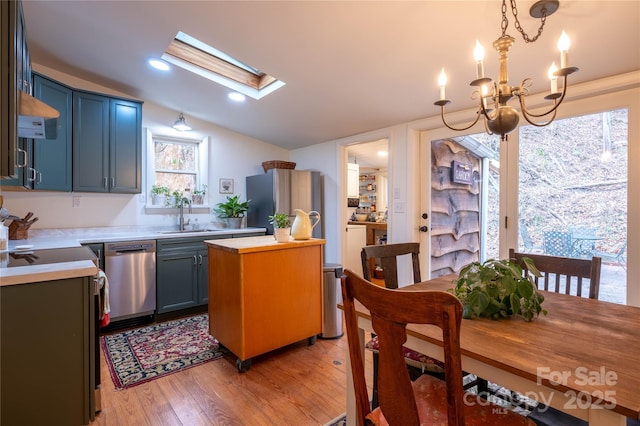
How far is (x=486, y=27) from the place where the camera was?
1860mm

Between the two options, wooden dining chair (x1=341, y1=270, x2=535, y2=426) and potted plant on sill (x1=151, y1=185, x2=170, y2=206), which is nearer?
wooden dining chair (x1=341, y1=270, x2=535, y2=426)

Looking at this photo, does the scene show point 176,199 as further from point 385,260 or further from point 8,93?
point 385,260

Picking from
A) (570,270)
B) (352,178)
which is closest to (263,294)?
(570,270)

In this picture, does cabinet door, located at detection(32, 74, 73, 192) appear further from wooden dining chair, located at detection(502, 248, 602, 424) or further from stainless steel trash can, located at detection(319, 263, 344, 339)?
wooden dining chair, located at detection(502, 248, 602, 424)

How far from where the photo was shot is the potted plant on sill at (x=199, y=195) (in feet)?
13.4

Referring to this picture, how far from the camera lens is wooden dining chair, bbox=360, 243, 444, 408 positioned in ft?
4.77

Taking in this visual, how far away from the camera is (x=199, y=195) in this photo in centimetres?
411

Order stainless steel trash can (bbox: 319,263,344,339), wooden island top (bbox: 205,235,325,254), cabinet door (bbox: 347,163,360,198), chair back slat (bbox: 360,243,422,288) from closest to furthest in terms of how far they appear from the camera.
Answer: chair back slat (bbox: 360,243,422,288) < wooden island top (bbox: 205,235,325,254) < stainless steel trash can (bbox: 319,263,344,339) < cabinet door (bbox: 347,163,360,198)

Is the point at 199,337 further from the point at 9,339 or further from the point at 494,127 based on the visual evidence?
the point at 494,127

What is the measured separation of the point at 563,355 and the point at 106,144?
3898 millimetres

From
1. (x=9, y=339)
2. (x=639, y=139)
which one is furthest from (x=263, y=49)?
(x=639, y=139)

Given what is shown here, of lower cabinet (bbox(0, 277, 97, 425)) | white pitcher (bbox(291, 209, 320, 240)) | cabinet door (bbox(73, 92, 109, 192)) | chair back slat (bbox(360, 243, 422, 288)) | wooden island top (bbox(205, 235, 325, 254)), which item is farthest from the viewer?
cabinet door (bbox(73, 92, 109, 192))

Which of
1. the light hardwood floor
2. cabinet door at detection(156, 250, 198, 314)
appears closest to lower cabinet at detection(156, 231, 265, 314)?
cabinet door at detection(156, 250, 198, 314)

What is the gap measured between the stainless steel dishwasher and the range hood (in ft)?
4.04
